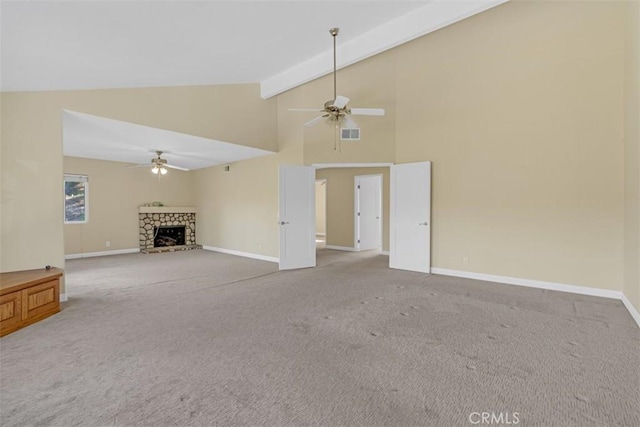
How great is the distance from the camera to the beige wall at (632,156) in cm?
307

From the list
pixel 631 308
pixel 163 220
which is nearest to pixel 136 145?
pixel 163 220

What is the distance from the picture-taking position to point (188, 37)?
12.3 feet

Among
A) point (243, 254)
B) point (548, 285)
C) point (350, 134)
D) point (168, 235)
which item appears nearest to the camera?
point (548, 285)

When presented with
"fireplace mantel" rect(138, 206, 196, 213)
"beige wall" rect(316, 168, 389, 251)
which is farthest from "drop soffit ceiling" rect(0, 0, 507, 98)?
"fireplace mantel" rect(138, 206, 196, 213)

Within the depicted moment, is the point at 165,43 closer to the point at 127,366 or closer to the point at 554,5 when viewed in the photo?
the point at 127,366

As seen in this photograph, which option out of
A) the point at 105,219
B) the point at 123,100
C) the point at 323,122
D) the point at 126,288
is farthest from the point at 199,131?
the point at 105,219

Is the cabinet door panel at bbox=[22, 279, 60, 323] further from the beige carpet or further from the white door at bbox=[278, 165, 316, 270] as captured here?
the white door at bbox=[278, 165, 316, 270]

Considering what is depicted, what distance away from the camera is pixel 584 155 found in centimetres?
394

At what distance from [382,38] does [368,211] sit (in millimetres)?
4745

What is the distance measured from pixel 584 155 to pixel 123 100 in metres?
6.30

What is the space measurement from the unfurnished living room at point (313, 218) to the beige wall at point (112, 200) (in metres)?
0.25

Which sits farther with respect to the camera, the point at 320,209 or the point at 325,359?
the point at 320,209

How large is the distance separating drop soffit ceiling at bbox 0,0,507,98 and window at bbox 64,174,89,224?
4.63m

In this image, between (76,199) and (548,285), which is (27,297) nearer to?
(76,199)
